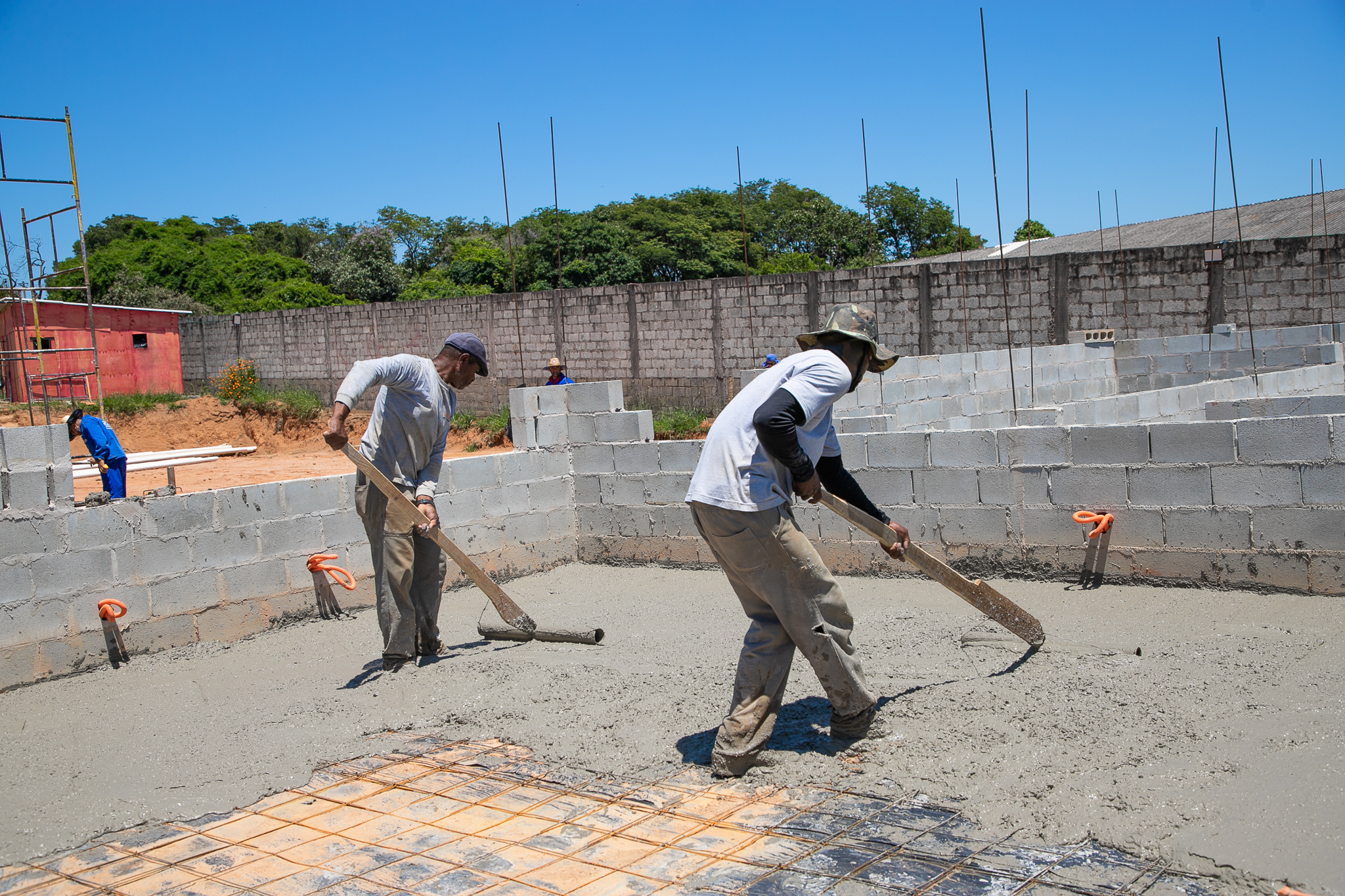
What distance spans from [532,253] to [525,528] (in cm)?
2255

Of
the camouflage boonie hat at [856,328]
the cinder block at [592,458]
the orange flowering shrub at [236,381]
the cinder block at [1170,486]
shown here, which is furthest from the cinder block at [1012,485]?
the orange flowering shrub at [236,381]

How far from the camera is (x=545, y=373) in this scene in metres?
18.4

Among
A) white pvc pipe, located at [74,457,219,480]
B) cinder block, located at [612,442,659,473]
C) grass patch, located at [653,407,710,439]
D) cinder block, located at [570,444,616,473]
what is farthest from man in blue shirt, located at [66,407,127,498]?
grass patch, located at [653,407,710,439]

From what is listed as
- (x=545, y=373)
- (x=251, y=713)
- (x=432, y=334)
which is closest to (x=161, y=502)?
(x=251, y=713)

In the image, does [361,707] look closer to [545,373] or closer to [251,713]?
[251,713]

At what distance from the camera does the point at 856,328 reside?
11.4ft

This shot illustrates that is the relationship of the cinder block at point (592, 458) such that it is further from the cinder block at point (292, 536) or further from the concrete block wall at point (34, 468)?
the concrete block wall at point (34, 468)

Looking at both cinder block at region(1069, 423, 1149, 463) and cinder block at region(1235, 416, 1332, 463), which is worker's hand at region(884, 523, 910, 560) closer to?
cinder block at region(1069, 423, 1149, 463)

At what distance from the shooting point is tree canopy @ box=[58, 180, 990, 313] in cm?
2830

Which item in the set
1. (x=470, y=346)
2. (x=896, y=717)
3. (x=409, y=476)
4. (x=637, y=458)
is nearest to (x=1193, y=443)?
(x=896, y=717)

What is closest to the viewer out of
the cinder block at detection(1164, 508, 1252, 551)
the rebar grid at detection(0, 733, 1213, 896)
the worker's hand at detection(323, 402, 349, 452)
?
the rebar grid at detection(0, 733, 1213, 896)

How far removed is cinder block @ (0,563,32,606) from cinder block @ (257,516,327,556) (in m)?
1.20

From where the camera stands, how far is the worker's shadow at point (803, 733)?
356 centimetres

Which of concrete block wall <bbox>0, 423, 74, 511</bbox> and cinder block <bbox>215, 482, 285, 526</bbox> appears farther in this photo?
cinder block <bbox>215, 482, 285, 526</bbox>
